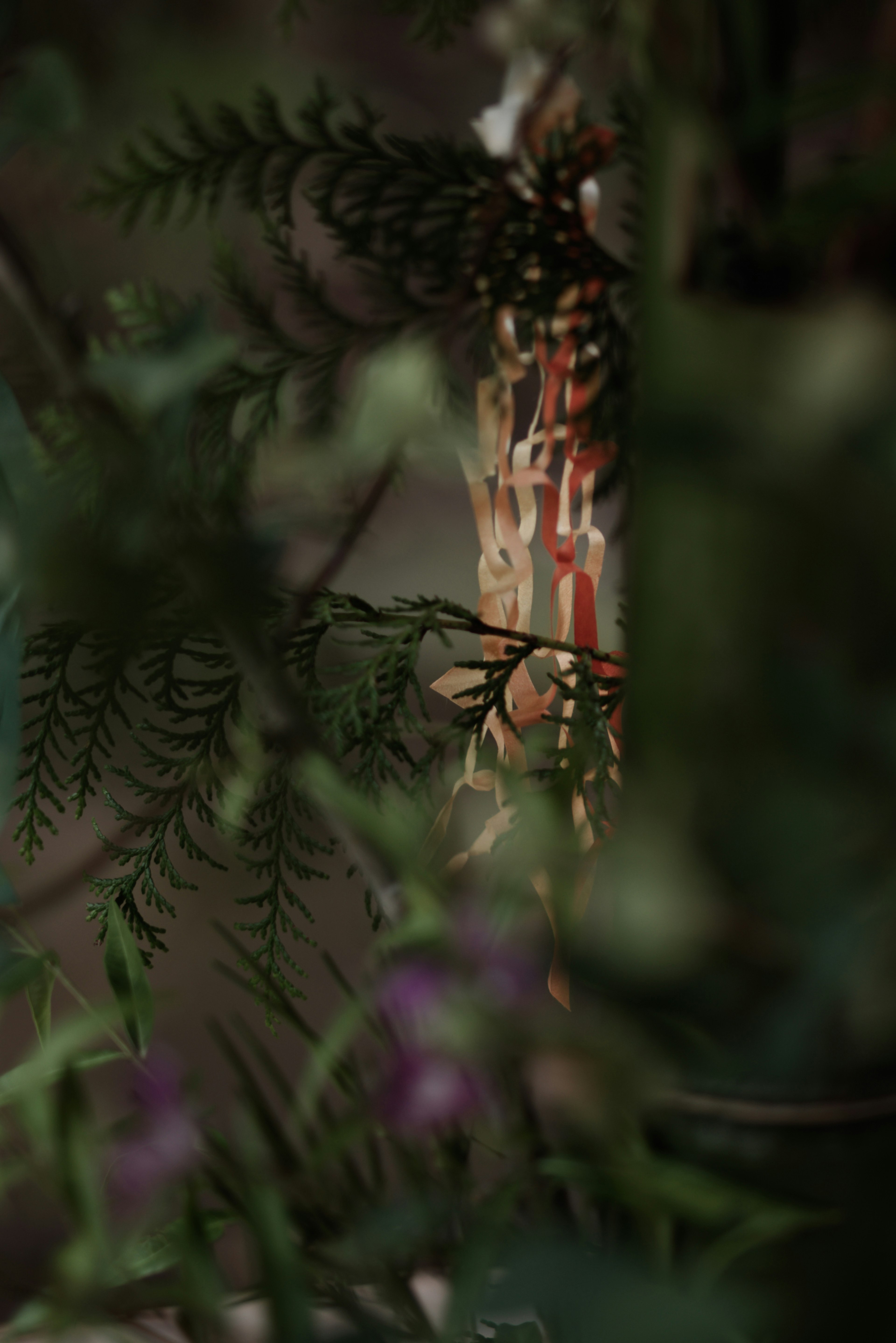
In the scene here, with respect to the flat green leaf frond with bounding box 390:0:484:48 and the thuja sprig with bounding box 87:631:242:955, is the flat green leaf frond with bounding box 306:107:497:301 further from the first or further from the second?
the thuja sprig with bounding box 87:631:242:955

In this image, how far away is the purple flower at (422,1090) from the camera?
0.58 ft

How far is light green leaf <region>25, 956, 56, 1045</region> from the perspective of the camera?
264mm

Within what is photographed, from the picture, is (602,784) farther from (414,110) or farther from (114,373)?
(414,110)

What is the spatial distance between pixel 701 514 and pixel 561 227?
159 mm

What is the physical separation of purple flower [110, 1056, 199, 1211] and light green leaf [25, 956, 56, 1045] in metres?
0.06

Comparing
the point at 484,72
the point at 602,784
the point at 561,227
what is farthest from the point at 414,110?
the point at 602,784

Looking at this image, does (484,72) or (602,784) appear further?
(484,72)

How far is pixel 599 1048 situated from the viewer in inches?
6.2

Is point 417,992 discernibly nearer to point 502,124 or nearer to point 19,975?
point 19,975

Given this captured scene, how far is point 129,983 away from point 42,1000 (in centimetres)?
4

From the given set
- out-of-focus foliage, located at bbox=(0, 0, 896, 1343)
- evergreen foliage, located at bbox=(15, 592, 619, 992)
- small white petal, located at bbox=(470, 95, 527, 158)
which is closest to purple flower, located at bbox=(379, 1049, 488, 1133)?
out-of-focus foliage, located at bbox=(0, 0, 896, 1343)

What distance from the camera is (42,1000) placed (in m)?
0.27

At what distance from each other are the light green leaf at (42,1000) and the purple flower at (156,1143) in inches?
2.4

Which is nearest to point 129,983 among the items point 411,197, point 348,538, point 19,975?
point 19,975
